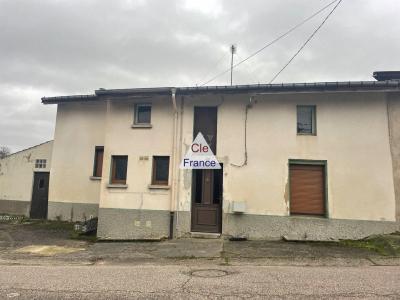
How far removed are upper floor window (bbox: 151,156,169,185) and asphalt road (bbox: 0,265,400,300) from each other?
196 inches

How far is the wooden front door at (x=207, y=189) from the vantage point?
12.1 metres

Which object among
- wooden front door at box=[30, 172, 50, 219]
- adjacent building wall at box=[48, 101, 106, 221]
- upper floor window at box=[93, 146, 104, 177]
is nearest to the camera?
adjacent building wall at box=[48, 101, 106, 221]

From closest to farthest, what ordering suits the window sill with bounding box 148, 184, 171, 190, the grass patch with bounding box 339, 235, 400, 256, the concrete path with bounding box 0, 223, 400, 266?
the concrete path with bounding box 0, 223, 400, 266 < the grass patch with bounding box 339, 235, 400, 256 < the window sill with bounding box 148, 184, 171, 190

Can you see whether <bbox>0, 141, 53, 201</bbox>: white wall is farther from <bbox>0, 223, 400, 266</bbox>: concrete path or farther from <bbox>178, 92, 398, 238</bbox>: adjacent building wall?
<bbox>178, 92, 398, 238</bbox>: adjacent building wall

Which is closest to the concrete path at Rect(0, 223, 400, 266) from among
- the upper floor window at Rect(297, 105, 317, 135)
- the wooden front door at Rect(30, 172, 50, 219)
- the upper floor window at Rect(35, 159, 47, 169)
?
the upper floor window at Rect(297, 105, 317, 135)

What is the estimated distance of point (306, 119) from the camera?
39.7ft

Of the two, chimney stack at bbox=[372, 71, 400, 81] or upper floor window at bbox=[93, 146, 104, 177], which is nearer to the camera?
chimney stack at bbox=[372, 71, 400, 81]

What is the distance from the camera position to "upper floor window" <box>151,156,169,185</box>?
41.7 ft

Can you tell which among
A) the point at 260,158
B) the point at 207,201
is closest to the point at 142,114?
the point at 207,201

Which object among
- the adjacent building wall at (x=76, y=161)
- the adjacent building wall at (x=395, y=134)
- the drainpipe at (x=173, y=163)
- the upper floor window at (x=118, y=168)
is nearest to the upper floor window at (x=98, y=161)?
the adjacent building wall at (x=76, y=161)

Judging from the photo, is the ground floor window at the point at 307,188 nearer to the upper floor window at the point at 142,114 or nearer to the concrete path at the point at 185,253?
the concrete path at the point at 185,253

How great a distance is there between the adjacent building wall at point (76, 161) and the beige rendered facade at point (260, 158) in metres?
2.75

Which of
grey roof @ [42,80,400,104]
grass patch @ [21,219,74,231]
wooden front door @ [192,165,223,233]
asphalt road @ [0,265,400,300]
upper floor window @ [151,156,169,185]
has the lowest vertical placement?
asphalt road @ [0,265,400,300]

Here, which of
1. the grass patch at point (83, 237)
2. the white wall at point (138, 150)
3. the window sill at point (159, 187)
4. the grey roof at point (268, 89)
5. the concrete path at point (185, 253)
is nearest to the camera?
the concrete path at point (185, 253)
